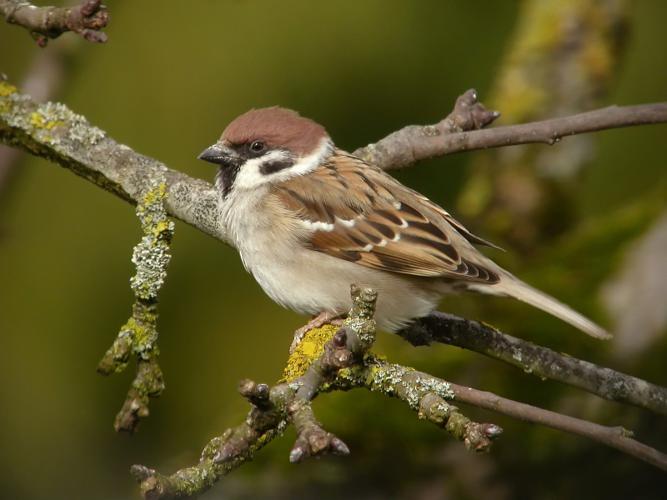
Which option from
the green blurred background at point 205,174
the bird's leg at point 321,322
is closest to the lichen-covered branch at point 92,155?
the bird's leg at point 321,322

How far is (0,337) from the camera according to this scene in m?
4.84

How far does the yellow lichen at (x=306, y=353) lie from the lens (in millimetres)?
2490

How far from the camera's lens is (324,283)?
10.5ft

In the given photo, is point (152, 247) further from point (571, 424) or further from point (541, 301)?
point (571, 424)

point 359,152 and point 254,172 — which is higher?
point 359,152

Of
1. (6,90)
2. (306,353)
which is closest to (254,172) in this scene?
(6,90)

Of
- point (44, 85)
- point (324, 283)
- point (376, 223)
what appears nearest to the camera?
point (324, 283)

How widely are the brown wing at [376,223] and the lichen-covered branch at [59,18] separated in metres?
0.90

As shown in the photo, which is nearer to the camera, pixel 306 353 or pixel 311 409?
pixel 311 409

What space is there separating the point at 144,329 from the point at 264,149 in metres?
0.97

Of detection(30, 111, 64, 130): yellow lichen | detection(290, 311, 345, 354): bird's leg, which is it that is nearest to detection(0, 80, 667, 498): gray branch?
detection(30, 111, 64, 130): yellow lichen

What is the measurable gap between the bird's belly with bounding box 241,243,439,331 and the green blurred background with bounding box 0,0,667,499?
0.94 m

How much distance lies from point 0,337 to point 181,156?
3.96 feet

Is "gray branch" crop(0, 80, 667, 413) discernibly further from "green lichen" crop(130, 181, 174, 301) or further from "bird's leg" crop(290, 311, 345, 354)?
"bird's leg" crop(290, 311, 345, 354)
